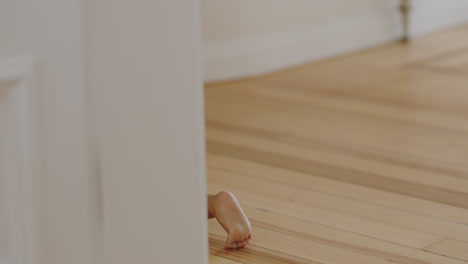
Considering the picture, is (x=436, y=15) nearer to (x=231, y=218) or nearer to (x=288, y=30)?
(x=288, y=30)

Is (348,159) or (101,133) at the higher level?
(101,133)

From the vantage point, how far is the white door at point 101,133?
909 millimetres

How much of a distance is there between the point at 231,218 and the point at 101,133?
0.61 m

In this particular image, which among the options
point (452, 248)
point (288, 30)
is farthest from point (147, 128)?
point (288, 30)

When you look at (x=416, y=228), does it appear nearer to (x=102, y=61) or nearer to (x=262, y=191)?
(x=262, y=191)

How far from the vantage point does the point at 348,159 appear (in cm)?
215

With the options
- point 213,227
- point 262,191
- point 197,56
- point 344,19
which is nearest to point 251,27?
point 344,19

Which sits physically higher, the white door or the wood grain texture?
the white door

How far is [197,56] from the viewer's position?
1.10 metres

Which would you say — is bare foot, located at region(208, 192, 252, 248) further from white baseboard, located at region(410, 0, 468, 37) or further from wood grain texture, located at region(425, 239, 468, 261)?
white baseboard, located at region(410, 0, 468, 37)

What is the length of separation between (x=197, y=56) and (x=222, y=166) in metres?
1.02

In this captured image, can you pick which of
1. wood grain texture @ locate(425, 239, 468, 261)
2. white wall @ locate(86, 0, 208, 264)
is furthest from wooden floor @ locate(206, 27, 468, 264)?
white wall @ locate(86, 0, 208, 264)

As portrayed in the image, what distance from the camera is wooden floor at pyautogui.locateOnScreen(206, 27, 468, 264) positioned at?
1583 millimetres

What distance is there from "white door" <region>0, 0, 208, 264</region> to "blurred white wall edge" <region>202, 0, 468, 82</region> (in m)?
1.99
